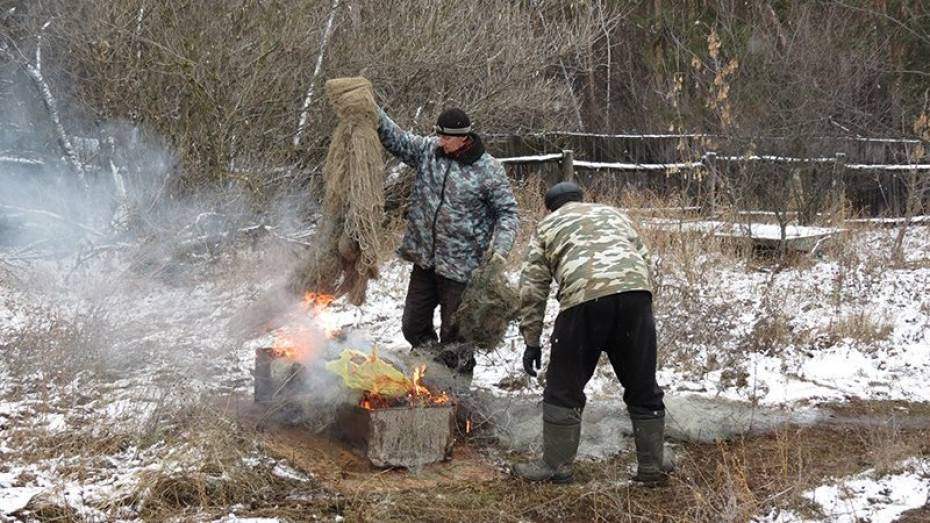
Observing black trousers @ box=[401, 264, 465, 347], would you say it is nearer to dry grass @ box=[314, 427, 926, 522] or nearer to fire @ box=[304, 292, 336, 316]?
fire @ box=[304, 292, 336, 316]

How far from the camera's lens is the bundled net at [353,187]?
19.7 feet

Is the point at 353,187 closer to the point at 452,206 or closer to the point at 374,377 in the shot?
the point at 452,206

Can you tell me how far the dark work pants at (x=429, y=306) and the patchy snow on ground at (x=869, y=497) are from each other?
2442 millimetres

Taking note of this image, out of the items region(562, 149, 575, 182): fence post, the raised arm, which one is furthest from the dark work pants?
region(562, 149, 575, 182): fence post

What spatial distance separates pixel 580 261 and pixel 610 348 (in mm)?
517

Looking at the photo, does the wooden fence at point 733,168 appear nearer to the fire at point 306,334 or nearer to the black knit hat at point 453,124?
the black knit hat at point 453,124

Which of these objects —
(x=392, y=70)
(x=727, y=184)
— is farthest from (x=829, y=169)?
(x=392, y=70)

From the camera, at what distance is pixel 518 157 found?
14414 millimetres

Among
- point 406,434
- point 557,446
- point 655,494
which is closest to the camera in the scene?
point 655,494

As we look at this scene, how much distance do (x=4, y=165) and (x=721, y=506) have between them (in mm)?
7703

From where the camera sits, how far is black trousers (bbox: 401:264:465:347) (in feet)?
21.1

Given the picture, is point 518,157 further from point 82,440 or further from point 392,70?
point 82,440

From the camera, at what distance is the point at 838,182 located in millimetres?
13961

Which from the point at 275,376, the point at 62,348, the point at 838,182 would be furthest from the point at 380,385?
the point at 838,182
